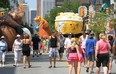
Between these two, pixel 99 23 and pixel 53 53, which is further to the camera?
pixel 99 23

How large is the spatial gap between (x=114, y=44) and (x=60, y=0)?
14085 centimetres

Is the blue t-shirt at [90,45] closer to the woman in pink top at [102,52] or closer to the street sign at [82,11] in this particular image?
the woman in pink top at [102,52]

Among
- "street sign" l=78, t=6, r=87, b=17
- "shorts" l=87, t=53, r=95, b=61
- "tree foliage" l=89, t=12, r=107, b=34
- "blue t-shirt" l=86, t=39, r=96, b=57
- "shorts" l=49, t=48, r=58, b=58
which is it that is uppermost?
"blue t-shirt" l=86, t=39, r=96, b=57

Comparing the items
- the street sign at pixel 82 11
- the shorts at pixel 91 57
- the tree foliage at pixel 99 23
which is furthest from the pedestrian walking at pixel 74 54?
the street sign at pixel 82 11

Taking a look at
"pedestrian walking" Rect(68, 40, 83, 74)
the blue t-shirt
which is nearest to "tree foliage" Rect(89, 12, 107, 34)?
the blue t-shirt

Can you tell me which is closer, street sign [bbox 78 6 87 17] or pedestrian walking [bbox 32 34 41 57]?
pedestrian walking [bbox 32 34 41 57]

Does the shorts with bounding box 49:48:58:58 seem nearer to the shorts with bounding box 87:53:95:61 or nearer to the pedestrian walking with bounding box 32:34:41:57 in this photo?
the shorts with bounding box 87:53:95:61

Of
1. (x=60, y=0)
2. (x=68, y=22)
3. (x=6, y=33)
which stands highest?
(x=6, y=33)

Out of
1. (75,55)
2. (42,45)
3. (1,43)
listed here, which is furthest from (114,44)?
(42,45)

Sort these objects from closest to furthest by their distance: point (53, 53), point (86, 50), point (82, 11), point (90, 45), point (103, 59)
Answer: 1. point (103, 59)
2. point (90, 45)
3. point (86, 50)
4. point (53, 53)
5. point (82, 11)

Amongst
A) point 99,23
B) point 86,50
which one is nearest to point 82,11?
point 99,23

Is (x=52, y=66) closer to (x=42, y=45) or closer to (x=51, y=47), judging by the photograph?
(x=51, y=47)

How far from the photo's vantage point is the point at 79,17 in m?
57.6

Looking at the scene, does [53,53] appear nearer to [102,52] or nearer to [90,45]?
[90,45]
